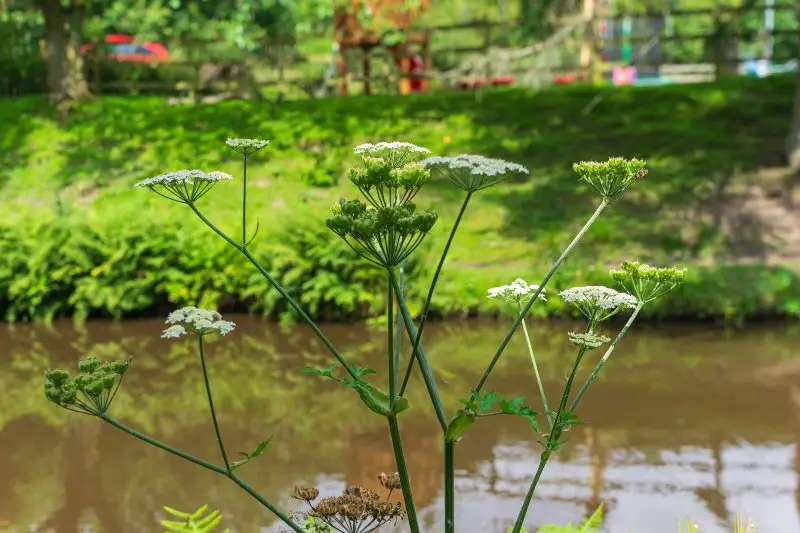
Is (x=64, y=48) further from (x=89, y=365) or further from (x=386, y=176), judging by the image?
(x=386, y=176)

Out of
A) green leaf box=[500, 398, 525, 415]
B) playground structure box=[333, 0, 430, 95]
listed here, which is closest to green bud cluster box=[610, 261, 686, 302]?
green leaf box=[500, 398, 525, 415]

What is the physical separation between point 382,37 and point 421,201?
683cm

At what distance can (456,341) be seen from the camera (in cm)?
975

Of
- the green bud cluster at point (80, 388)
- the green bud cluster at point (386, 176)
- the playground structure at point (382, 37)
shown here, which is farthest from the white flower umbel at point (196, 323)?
the playground structure at point (382, 37)

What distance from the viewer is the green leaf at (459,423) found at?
8.68ft

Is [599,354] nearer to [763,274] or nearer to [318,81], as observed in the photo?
[763,274]

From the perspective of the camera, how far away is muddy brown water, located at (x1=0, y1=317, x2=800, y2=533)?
579 centimetres

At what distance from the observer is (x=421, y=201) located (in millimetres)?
13531

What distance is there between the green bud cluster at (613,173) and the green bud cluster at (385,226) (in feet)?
1.65

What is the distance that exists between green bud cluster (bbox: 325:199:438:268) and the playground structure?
649 inches

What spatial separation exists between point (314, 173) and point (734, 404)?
8356 millimetres

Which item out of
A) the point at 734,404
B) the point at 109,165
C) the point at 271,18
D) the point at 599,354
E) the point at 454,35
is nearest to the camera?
the point at 734,404

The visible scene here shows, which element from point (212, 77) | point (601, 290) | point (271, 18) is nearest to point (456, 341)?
point (601, 290)

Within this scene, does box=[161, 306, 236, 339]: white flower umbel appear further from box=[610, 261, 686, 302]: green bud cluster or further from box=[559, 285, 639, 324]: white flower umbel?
box=[610, 261, 686, 302]: green bud cluster
